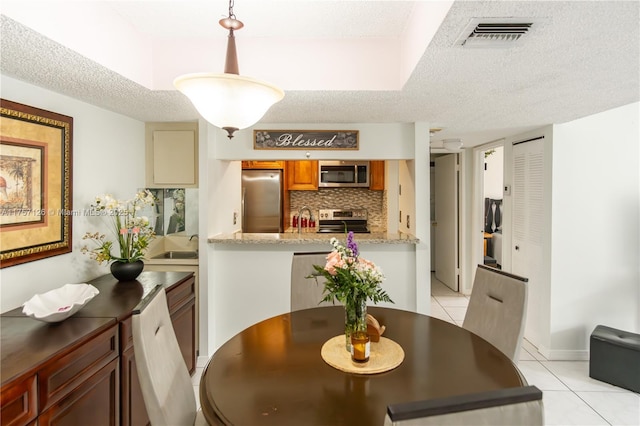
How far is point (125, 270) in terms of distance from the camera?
2.44m

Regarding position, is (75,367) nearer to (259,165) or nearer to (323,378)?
(323,378)

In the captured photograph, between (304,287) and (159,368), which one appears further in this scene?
(304,287)

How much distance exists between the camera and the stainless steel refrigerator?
16.0 feet

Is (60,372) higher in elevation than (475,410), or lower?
lower

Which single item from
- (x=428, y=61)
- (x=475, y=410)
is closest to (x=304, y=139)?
(x=428, y=61)

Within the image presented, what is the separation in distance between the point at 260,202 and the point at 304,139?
74.5 inches

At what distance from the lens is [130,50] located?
81.3 inches

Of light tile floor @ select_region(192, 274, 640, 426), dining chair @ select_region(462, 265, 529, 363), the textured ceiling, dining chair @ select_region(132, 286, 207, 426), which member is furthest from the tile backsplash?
dining chair @ select_region(132, 286, 207, 426)

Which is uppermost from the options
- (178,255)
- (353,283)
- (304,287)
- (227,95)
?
(227,95)

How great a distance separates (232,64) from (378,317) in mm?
1530

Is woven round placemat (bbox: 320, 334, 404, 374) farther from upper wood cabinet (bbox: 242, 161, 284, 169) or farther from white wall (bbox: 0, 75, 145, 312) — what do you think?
upper wood cabinet (bbox: 242, 161, 284, 169)

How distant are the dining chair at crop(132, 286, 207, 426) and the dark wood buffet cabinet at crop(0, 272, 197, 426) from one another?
389mm

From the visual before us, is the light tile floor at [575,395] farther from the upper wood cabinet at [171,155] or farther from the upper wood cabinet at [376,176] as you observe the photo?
the upper wood cabinet at [376,176]

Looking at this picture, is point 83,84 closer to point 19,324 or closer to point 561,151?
point 19,324
